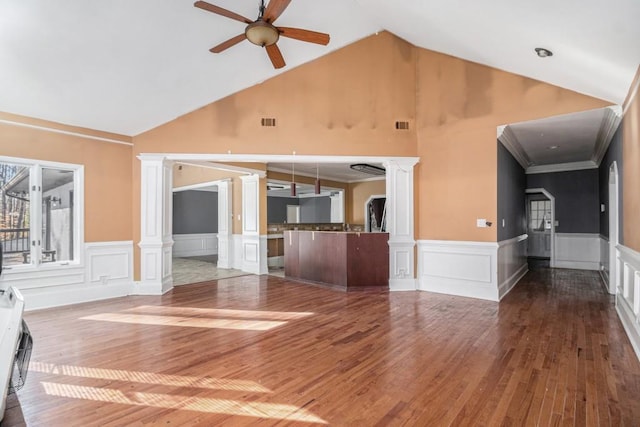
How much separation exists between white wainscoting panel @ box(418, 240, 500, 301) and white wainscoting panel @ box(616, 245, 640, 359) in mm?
1424

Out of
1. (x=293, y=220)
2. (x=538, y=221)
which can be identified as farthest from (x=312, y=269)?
(x=293, y=220)

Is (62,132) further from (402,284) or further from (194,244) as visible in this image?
(194,244)

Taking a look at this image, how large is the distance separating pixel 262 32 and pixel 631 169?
4205mm

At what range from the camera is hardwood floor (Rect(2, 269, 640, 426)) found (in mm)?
2154

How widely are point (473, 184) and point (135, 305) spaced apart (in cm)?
552

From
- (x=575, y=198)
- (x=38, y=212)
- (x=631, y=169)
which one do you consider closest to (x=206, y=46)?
(x=38, y=212)

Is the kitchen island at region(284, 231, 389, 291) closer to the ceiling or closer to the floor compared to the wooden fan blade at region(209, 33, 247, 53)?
closer to the floor

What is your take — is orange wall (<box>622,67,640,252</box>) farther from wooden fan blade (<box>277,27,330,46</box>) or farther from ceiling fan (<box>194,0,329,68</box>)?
ceiling fan (<box>194,0,329,68</box>)

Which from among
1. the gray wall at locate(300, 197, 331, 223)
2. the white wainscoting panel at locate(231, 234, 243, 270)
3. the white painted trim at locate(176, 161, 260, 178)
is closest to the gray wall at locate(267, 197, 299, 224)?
the gray wall at locate(300, 197, 331, 223)

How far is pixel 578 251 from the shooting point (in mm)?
8016

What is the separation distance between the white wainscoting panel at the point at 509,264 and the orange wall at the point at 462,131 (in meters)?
0.56

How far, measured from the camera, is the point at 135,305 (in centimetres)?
487

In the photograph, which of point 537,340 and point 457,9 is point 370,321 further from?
point 457,9

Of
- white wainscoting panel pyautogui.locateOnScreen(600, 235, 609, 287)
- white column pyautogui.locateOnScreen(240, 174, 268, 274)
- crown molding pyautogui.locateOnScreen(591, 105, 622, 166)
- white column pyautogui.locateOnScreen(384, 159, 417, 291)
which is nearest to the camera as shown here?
crown molding pyautogui.locateOnScreen(591, 105, 622, 166)
